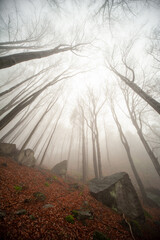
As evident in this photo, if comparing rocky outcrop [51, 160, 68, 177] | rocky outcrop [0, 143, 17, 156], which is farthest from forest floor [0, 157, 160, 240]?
rocky outcrop [51, 160, 68, 177]

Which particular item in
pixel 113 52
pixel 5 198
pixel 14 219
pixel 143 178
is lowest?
pixel 14 219

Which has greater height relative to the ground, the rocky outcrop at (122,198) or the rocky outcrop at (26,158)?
the rocky outcrop at (26,158)

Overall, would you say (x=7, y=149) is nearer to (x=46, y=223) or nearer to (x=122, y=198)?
(x=46, y=223)

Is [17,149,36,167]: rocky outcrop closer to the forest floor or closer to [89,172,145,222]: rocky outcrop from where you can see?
the forest floor

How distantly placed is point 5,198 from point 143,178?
2090 centimetres

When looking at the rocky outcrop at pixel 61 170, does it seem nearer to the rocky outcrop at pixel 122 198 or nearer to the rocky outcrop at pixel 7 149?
the rocky outcrop at pixel 7 149

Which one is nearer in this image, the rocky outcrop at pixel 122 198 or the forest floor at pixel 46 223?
the forest floor at pixel 46 223

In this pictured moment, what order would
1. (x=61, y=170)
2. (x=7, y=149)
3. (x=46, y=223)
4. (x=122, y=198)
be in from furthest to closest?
(x=61, y=170) → (x=7, y=149) → (x=122, y=198) → (x=46, y=223)

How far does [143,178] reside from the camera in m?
16.0

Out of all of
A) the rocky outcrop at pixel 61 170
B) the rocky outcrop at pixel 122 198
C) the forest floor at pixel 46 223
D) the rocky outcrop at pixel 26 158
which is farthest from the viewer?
the rocky outcrop at pixel 61 170

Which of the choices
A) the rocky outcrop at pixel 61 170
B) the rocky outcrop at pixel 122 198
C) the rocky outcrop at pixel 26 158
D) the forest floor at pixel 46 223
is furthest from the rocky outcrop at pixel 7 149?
the rocky outcrop at pixel 122 198

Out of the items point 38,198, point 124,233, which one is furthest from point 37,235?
point 124,233

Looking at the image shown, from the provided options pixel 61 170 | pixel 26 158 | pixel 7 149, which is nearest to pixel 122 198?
pixel 61 170

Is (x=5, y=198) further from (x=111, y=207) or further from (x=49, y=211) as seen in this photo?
(x=111, y=207)
